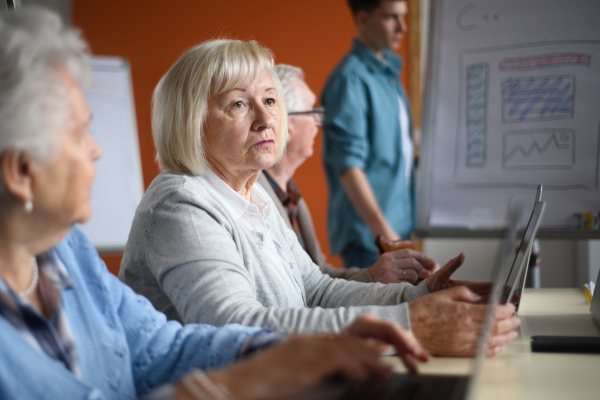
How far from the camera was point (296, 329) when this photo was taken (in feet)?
3.47

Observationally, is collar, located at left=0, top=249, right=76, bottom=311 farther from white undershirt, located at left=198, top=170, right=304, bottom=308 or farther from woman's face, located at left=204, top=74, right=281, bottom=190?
woman's face, located at left=204, top=74, right=281, bottom=190

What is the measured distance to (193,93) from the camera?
141cm

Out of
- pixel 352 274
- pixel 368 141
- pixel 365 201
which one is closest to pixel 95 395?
pixel 352 274

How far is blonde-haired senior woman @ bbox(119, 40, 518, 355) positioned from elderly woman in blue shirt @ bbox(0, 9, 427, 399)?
183 millimetres

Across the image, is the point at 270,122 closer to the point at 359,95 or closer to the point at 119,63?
the point at 359,95

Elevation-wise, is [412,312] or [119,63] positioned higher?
[119,63]

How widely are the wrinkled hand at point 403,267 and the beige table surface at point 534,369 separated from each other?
345mm

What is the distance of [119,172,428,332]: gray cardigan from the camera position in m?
1.08

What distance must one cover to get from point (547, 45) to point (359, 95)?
977 mm

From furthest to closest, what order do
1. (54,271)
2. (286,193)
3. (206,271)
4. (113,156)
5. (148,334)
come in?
(113,156) → (286,193) → (206,271) → (148,334) → (54,271)

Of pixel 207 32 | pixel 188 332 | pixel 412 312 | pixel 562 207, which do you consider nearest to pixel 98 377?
pixel 188 332

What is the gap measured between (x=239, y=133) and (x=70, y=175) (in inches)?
28.6

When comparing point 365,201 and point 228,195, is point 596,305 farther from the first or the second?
point 365,201

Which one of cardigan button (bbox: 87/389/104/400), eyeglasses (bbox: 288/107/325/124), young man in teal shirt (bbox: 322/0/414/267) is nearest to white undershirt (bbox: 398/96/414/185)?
young man in teal shirt (bbox: 322/0/414/267)
